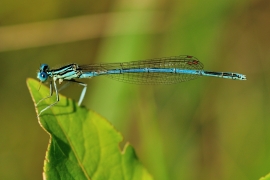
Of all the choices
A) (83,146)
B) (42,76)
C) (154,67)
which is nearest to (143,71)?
(154,67)

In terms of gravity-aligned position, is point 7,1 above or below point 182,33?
above

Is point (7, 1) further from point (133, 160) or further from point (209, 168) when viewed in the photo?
point (133, 160)

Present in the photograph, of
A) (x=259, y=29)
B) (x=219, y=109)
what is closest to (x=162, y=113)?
(x=219, y=109)

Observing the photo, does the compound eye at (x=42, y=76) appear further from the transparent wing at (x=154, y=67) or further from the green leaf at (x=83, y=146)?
the green leaf at (x=83, y=146)

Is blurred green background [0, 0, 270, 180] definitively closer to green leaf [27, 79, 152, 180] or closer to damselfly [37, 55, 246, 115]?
damselfly [37, 55, 246, 115]

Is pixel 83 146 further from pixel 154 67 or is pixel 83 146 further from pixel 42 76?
pixel 154 67

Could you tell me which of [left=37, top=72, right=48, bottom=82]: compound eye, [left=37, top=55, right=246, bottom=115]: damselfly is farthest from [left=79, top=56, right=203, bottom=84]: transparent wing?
[left=37, top=72, right=48, bottom=82]: compound eye

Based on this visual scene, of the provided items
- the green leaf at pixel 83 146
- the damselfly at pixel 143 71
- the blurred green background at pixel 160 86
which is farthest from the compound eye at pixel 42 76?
the green leaf at pixel 83 146
